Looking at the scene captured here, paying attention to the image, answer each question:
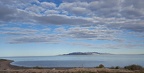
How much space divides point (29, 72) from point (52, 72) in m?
3.43

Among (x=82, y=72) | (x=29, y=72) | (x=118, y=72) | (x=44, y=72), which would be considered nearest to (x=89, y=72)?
(x=82, y=72)

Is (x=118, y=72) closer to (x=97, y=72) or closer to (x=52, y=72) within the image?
(x=97, y=72)

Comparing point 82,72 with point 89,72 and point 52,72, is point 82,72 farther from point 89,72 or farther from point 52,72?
point 52,72

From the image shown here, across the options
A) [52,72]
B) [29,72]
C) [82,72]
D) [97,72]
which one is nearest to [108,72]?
[97,72]

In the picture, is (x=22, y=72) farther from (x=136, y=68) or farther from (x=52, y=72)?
A: (x=136, y=68)

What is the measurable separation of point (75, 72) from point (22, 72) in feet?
25.9

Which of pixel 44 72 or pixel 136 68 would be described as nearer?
pixel 44 72

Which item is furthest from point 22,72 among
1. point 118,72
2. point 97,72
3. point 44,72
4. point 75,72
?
point 118,72

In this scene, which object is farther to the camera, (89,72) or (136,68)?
(136,68)

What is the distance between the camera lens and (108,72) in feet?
117

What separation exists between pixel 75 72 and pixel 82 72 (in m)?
1.05

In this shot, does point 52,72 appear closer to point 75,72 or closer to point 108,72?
point 75,72

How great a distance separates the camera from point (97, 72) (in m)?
36.0

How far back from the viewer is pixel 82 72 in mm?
35781
